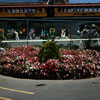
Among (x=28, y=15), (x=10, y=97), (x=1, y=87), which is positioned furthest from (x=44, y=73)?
(x=28, y=15)

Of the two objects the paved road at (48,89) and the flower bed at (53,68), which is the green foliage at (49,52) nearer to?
the flower bed at (53,68)

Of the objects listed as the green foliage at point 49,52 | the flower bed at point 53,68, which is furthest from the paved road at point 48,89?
the green foliage at point 49,52

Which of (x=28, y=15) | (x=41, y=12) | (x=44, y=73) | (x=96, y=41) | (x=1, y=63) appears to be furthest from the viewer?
(x=41, y=12)

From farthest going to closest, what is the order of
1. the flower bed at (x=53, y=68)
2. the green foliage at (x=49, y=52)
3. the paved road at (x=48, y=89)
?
1. the green foliage at (x=49, y=52)
2. the flower bed at (x=53, y=68)
3. the paved road at (x=48, y=89)

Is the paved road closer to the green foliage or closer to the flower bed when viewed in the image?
the flower bed

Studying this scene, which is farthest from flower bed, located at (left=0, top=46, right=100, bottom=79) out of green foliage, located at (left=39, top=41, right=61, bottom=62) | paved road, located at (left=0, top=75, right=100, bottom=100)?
paved road, located at (left=0, top=75, right=100, bottom=100)

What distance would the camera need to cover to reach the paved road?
214 inches

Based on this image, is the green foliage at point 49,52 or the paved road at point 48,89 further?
the green foliage at point 49,52

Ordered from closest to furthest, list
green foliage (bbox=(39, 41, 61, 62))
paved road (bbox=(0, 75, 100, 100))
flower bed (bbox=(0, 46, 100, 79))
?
paved road (bbox=(0, 75, 100, 100))
flower bed (bbox=(0, 46, 100, 79))
green foliage (bbox=(39, 41, 61, 62))

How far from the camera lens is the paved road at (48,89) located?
17.8 ft

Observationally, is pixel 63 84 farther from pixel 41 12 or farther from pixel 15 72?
pixel 41 12

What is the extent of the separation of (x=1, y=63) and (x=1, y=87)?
2776 mm

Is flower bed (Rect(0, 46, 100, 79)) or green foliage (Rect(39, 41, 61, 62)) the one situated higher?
green foliage (Rect(39, 41, 61, 62))

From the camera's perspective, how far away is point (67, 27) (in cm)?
1236
